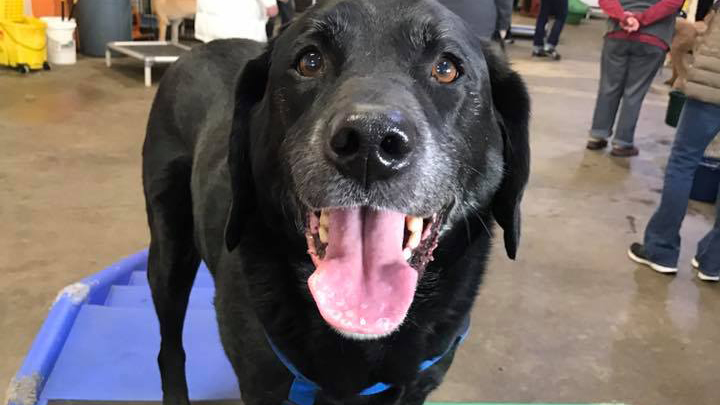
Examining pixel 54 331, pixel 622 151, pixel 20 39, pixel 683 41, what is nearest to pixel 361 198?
pixel 54 331

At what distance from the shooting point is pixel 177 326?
2.11 meters

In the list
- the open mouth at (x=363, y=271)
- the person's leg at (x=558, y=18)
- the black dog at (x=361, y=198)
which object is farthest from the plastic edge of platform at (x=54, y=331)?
the person's leg at (x=558, y=18)

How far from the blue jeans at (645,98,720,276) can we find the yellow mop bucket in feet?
19.1

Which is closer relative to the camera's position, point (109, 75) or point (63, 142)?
point (63, 142)

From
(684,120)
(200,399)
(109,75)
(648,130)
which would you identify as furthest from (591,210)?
(109,75)

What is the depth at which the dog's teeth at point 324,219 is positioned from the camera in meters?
1.32

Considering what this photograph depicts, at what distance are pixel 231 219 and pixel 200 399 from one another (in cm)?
90

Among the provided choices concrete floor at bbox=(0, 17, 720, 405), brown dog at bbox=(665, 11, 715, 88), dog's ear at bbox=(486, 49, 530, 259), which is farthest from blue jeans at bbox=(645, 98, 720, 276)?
brown dog at bbox=(665, 11, 715, 88)

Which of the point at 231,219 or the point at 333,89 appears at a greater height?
the point at 333,89

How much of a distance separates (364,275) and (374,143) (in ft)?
0.98

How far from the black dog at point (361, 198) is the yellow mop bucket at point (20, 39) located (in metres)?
5.73

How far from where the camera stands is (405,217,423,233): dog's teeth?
133 centimetres

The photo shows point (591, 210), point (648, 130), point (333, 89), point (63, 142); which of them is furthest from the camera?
point (648, 130)

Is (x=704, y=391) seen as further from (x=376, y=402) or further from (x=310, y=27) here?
(x=310, y=27)
